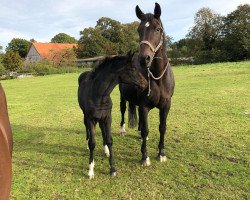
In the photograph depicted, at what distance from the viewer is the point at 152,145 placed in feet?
19.8

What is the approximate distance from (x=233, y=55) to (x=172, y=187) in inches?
1703

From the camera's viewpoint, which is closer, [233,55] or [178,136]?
[178,136]

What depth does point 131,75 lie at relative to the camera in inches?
173

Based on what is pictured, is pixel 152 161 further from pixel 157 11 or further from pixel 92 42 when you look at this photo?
pixel 92 42

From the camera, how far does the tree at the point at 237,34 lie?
42812 mm

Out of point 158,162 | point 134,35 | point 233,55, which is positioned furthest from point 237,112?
point 134,35

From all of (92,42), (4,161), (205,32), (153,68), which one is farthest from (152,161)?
(92,42)

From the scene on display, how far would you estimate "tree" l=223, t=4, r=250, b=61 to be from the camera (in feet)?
140

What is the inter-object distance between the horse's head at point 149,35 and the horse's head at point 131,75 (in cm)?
17

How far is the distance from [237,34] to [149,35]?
147 ft

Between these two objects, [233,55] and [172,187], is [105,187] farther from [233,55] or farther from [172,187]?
[233,55]

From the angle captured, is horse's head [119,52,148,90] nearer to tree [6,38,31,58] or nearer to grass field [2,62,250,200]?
grass field [2,62,250,200]

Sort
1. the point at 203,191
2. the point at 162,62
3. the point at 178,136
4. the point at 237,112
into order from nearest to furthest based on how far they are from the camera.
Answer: the point at 203,191
the point at 162,62
the point at 178,136
the point at 237,112

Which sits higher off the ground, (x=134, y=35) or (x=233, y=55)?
(x=134, y=35)
